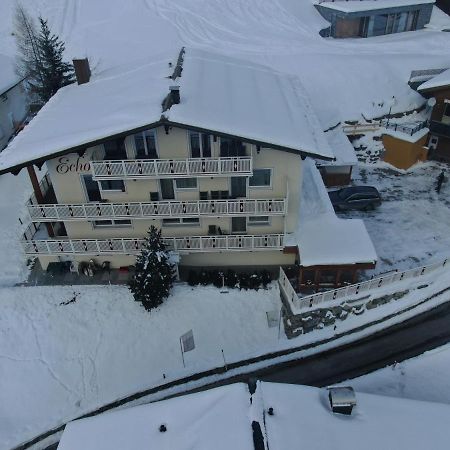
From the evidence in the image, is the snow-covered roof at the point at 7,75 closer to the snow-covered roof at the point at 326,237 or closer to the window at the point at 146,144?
the window at the point at 146,144

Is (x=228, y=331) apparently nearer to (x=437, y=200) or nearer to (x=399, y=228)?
(x=399, y=228)

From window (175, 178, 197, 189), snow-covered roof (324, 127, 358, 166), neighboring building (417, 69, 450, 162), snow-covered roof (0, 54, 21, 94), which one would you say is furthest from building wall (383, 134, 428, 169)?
snow-covered roof (0, 54, 21, 94)

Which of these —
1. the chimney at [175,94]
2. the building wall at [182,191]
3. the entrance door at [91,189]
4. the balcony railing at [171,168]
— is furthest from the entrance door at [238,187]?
the entrance door at [91,189]

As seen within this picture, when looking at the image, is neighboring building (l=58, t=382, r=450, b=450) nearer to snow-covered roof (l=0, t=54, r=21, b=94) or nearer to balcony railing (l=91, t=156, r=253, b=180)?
balcony railing (l=91, t=156, r=253, b=180)

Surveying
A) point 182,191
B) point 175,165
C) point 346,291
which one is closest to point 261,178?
point 182,191

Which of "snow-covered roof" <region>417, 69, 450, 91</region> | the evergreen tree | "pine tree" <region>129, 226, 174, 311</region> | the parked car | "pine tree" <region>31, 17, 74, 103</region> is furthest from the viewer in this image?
the evergreen tree

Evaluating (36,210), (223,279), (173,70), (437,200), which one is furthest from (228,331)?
(437,200)
